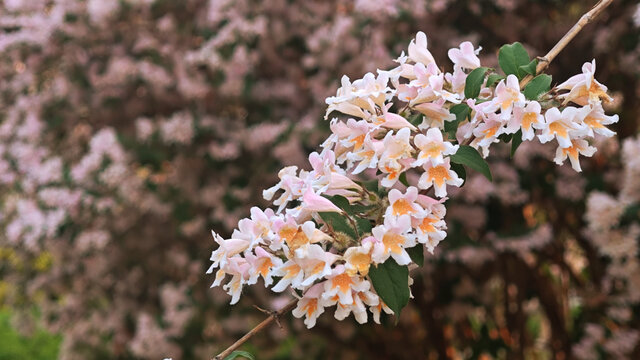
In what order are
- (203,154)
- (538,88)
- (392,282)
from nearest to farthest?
1. (392,282)
2. (538,88)
3. (203,154)

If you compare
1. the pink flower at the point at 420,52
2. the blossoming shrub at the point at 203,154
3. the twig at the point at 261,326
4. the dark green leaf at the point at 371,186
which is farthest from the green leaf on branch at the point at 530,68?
the blossoming shrub at the point at 203,154

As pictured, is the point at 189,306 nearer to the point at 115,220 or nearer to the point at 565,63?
the point at 115,220

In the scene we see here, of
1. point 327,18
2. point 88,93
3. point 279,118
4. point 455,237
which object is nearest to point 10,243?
point 88,93

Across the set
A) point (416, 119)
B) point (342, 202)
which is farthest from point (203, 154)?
point (342, 202)

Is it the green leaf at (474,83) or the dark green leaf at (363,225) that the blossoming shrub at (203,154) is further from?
the dark green leaf at (363,225)

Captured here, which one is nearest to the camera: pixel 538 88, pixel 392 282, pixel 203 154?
pixel 392 282

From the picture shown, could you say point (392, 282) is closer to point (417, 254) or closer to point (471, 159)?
point (417, 254)
